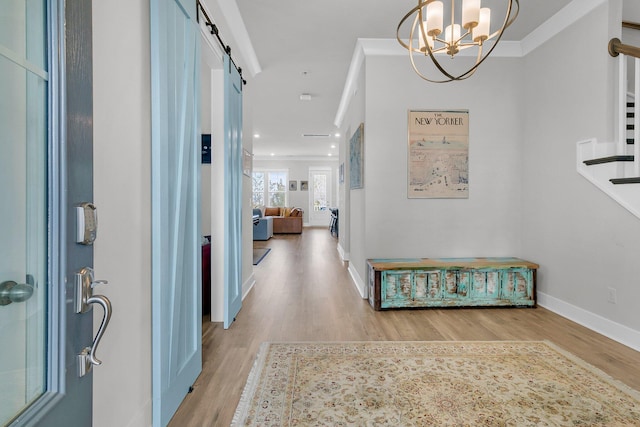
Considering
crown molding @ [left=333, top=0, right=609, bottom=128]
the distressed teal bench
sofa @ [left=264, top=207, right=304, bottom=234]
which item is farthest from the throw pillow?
the distressed teal bench

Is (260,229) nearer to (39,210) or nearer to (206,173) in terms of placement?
(206,173)

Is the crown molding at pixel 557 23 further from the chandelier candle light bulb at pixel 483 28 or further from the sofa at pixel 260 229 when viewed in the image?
the sofa at pixel 260 229

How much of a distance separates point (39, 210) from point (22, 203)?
0.03 m

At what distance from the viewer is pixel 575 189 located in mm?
3002

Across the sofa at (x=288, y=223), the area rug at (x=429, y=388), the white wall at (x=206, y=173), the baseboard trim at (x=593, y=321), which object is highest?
the white wall at (x=206, y=173)

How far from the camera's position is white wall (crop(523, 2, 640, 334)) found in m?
2.63

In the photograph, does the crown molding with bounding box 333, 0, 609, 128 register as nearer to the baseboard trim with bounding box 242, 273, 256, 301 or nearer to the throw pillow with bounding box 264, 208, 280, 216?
the baseboard trim with bounding box 242, 273, 256, 301

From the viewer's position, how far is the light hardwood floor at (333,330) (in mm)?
1950

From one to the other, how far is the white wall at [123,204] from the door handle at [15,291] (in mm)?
579

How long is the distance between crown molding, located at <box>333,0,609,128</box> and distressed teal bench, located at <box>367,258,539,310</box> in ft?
7.68

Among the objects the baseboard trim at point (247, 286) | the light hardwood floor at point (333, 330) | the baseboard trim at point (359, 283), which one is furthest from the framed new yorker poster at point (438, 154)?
the baseboard trim at point (247, 286)

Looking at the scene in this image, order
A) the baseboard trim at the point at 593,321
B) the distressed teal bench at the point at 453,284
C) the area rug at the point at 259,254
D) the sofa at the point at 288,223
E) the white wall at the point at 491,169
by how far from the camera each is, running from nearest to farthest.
Answer: the baseboard trim at the point at 593,321
the white wall at the point at 491,169
the distressed teal bench at the point at 453,284
the area rug at the point at 259,254
the sofa at the point at 288,223

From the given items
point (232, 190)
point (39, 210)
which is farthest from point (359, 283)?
point (39, 210)

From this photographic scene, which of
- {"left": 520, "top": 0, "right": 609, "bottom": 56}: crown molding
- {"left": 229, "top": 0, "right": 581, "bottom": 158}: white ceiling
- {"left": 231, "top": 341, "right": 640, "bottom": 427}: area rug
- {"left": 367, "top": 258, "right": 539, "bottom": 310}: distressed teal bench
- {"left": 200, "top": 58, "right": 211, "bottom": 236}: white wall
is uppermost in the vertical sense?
{"left": 229, "top": 0, "right": 581, "bottom": 158}: white ceiling
